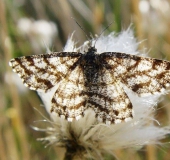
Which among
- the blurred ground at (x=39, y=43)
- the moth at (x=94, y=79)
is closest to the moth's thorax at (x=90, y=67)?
A: the moth at (x=94, y=79)

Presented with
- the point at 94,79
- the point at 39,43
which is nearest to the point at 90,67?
the point at 94,79

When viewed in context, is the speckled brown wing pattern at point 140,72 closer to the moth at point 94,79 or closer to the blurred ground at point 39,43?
the moth at point 94,79

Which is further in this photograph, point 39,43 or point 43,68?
point 39,43

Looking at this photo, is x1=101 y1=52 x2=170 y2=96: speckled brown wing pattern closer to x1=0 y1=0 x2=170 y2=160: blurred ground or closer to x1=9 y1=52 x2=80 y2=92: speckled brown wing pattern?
x1=9 y1=52 x2=80 y2=92: speckled brown wing pattern

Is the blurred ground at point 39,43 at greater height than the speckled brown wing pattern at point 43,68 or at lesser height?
greater

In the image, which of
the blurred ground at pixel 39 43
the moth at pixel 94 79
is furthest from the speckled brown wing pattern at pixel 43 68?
the blurred ground at pixel 39 43

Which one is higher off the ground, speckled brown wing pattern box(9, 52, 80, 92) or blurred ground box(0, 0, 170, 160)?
blurred ground box(0, 0, 170, 160)

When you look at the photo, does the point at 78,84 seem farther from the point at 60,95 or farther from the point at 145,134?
the point at 145,134

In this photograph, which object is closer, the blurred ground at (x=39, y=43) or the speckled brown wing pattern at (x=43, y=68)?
the speckled brown wing pattern at (x=43, y=68)

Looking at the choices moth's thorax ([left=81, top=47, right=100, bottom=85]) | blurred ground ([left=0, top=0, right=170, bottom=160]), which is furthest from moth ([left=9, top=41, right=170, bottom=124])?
blurred ground ([left=0, top=0, right=170, bottom=160])

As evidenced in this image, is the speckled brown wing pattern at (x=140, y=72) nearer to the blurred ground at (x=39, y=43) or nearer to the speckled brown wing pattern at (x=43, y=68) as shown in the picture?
the speckled brown wing pattern at (x=43, y=68)

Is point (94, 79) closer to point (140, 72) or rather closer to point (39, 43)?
point (140, 72)
